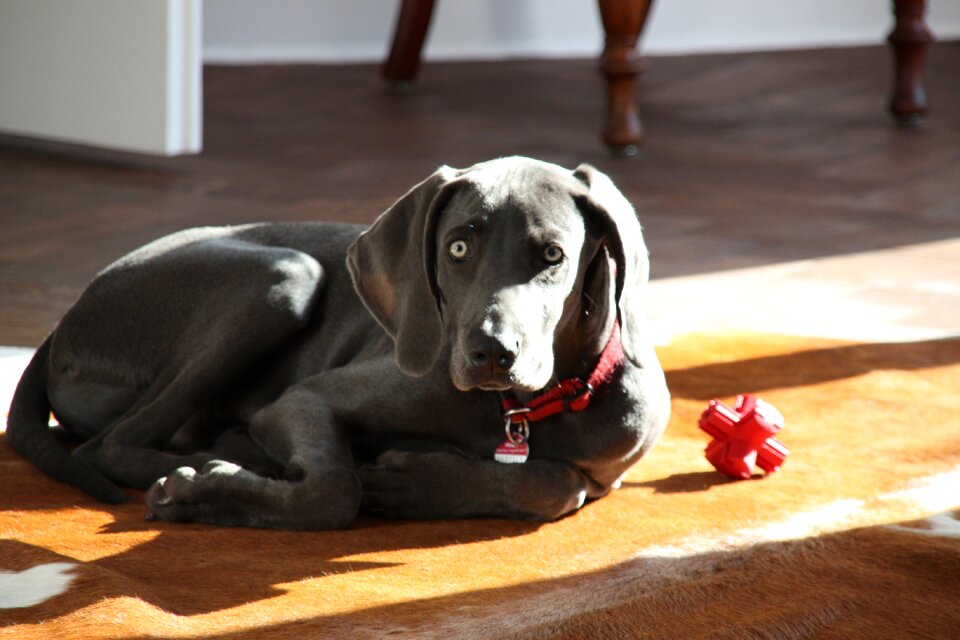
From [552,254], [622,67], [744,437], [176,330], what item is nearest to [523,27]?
[622,67]

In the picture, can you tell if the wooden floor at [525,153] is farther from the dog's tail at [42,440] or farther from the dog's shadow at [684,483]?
the dog's shadow at [684,483]

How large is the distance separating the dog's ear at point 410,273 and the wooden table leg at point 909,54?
12.9ft

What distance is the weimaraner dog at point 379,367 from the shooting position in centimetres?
190

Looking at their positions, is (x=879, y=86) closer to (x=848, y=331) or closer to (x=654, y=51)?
(x=654, y=51)

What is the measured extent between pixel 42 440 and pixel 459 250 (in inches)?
32.4

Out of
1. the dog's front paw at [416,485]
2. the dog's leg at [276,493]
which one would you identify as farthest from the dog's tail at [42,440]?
the dog's front paw at [416,485]

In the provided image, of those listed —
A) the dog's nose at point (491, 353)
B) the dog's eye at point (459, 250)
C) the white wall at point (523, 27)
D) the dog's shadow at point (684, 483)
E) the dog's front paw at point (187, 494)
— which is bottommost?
the white wall at point (523, 27)

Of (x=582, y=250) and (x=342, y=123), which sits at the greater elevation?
(x=582, y=250)

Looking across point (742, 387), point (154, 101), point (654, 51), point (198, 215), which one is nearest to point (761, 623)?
point (742, 387)

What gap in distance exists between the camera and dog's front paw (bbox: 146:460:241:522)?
206cm

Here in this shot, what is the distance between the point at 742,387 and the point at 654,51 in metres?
5.14

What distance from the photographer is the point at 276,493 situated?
2.04 metres

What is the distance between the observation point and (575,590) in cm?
183

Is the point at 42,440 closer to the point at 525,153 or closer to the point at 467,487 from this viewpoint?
the point at 467,487
